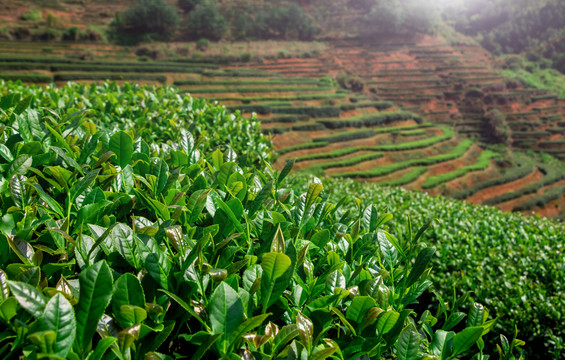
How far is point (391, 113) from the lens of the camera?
33.5 metres

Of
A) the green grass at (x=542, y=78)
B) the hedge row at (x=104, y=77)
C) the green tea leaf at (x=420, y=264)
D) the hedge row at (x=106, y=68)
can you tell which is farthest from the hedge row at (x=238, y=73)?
the green tea leaf at (x=420, y=264)

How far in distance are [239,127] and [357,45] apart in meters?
55.0

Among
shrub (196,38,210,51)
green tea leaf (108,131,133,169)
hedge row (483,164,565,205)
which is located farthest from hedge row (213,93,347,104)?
green tea leaf (108,131,133,169)

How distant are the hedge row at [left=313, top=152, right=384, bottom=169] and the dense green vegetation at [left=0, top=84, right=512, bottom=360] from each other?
2193cm

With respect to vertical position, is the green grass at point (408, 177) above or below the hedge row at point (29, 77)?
below

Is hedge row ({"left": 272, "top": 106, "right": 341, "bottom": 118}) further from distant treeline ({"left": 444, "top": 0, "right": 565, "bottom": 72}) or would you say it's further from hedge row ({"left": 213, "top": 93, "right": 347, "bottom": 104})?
distant treeline ({"left": 444, "top": 0, "right": 565, "bottom": 72})

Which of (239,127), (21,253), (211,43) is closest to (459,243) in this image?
(239,127)

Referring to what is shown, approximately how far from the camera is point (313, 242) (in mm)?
1276

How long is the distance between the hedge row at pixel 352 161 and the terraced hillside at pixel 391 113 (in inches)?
2.6

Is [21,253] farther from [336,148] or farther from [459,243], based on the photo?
[336,148]

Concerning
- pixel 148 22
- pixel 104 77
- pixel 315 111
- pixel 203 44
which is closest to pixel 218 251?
pixel 315 111

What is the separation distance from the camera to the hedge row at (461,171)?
2341 centimetres

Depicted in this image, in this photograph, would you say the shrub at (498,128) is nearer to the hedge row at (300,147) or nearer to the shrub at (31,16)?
the hedge row at (300,147)

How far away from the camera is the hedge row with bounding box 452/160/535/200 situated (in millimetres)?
23105
